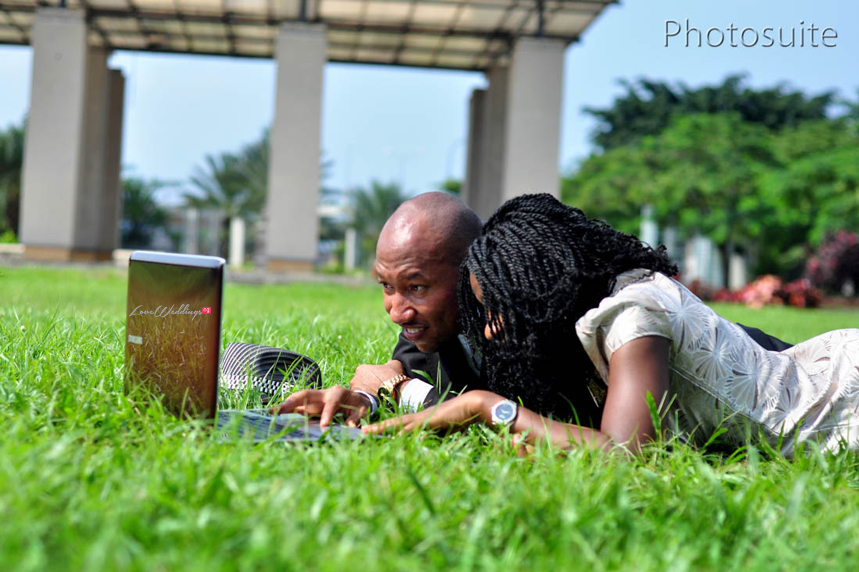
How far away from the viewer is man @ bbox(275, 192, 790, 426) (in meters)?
2.60

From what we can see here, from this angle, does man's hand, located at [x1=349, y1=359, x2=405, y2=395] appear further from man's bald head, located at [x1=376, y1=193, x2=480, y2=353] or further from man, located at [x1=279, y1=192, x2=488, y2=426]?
man's bald head, located at [x1=376, y1=193, x2=480, y2=353]

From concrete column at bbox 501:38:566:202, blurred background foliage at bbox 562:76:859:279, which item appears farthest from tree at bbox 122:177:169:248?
concrete column at bbox 501:38:566:202

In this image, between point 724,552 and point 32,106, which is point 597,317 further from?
point 32,106

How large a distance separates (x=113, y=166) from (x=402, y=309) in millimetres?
20232

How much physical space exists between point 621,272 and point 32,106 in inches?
658

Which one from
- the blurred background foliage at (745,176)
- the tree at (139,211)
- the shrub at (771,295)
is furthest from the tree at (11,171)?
the shrub at (771,295)

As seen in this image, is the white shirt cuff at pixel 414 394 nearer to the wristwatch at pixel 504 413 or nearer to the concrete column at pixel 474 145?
the wristwatch at pixel 504 413

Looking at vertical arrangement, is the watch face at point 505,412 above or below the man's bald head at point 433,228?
below

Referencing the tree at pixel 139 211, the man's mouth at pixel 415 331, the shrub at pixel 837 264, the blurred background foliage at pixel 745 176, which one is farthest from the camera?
the tree at pixel 139 211

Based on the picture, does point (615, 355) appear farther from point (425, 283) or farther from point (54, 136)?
point (54, 136)

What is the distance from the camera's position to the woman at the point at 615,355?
209 centimetres

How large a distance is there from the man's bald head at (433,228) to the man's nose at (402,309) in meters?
0.19

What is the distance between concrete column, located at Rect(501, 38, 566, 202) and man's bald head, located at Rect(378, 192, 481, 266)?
13.8m

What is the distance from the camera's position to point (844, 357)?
8.18 feet
